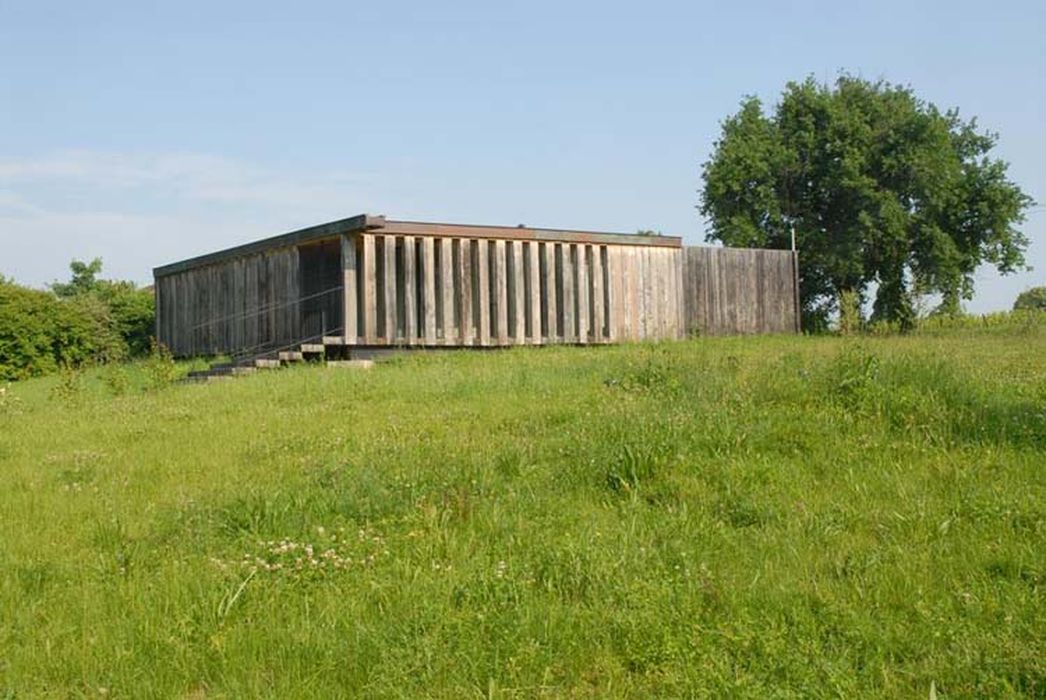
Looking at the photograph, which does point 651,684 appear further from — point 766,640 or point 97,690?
point 97,690

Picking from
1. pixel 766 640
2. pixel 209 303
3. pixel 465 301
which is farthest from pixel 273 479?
pixel 209 303

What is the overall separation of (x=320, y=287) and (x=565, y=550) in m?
16.7

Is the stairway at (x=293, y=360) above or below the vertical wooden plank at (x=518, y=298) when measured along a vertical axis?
below

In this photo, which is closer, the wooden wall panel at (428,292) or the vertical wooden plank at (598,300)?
the wooden wall panel at (428,292)

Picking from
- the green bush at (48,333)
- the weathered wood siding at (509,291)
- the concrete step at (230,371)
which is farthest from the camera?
the green bush at (48,333)

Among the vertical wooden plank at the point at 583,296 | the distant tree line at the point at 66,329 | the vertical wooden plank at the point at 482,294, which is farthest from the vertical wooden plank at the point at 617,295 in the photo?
the distant tree line at the point at 66,329

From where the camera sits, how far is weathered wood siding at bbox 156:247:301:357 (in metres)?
20.8

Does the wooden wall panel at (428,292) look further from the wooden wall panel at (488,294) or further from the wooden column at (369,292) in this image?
the wooden column at (369,292)

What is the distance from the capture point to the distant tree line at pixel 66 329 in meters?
24.2

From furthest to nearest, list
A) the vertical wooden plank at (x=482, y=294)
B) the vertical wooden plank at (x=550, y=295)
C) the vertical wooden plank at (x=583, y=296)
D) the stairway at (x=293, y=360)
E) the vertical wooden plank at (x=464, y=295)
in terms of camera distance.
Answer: the vertical wooden plank at (x=583, y=296) → the vertical wooden plank at (x=550, y=295) → the vertical wooden plank at (x=482, y=294) → the vertical wooden plank at (x=464, y=295) → the stairway at (x=293, y=360)

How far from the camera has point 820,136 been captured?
3312cm

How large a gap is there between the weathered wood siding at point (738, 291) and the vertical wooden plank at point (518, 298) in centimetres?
464

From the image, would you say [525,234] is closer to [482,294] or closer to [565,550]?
[482,294]

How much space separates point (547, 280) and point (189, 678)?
16553 millimetres
